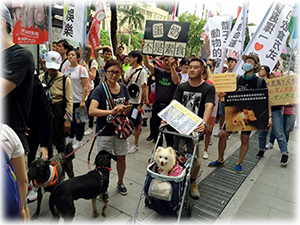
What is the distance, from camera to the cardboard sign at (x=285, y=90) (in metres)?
4.93

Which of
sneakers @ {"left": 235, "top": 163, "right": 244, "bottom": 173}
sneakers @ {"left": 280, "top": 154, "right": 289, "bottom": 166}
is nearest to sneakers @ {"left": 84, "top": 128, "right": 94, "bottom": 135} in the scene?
sneakers @ {"left": 235, "top": 163, "right": 244, "bottom": 173}

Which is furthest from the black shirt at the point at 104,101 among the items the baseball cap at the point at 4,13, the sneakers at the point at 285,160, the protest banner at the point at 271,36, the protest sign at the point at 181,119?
the sneakers at the point at 285,160

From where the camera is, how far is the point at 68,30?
5613 millimetres

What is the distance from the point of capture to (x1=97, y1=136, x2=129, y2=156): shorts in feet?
11.0

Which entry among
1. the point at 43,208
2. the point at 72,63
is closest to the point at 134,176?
the point at 43,208

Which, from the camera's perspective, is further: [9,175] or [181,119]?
[181,119]

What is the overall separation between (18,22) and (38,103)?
2.06 metres

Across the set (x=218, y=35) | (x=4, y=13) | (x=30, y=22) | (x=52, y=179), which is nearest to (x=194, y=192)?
(x=52, y=179)

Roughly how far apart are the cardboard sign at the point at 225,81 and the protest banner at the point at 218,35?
2392mm

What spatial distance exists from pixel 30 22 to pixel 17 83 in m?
2.92

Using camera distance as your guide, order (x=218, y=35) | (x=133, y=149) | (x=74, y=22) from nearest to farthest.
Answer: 1. (x=133, y=149)
2. (x=74, y=22)
3. (x=218, y=35)

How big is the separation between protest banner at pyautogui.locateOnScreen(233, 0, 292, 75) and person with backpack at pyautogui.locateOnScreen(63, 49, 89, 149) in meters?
3.41

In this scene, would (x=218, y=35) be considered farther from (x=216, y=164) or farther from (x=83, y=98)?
(x=83, y=98)

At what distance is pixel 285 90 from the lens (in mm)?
4984
